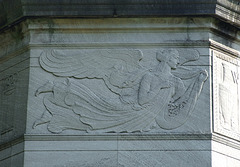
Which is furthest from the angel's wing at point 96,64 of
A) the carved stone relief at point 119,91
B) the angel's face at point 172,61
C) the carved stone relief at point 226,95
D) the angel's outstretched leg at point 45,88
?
the carved stone relief at point 226,95

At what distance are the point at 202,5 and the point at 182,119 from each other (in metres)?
1.99

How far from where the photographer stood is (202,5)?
14148 mm

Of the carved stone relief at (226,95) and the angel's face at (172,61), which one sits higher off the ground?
the angel's face at (172,61)

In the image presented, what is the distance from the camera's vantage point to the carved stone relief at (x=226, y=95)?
1391 cm

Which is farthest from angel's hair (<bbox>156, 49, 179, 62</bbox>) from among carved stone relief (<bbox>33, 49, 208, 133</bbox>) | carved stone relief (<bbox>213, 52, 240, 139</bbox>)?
carved stone relief (<bbox>213, 52, 240, 139</bbox>)

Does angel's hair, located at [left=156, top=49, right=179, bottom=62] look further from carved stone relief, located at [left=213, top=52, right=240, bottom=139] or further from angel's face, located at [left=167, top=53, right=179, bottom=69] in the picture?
carved stone relief, located at [left=213, top=52, right=240, bottom=139]

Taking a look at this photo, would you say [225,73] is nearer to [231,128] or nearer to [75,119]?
[231,128]

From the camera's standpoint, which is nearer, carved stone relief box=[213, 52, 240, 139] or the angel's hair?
carved stone relief box=[213, 52, 240, 139]

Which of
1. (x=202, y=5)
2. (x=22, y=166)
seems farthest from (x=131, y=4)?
(x=22, y=166)

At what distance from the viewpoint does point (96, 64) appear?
14148 millimetres

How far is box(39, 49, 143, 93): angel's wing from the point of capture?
1409 cm

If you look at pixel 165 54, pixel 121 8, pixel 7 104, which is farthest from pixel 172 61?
pixel 7 104

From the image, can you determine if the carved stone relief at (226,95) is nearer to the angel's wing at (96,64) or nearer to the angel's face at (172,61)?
the angel's face at (172,61)

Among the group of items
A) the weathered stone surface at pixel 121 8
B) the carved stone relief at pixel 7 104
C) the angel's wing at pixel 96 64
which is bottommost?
the carved stone relief at pixel 7 104
